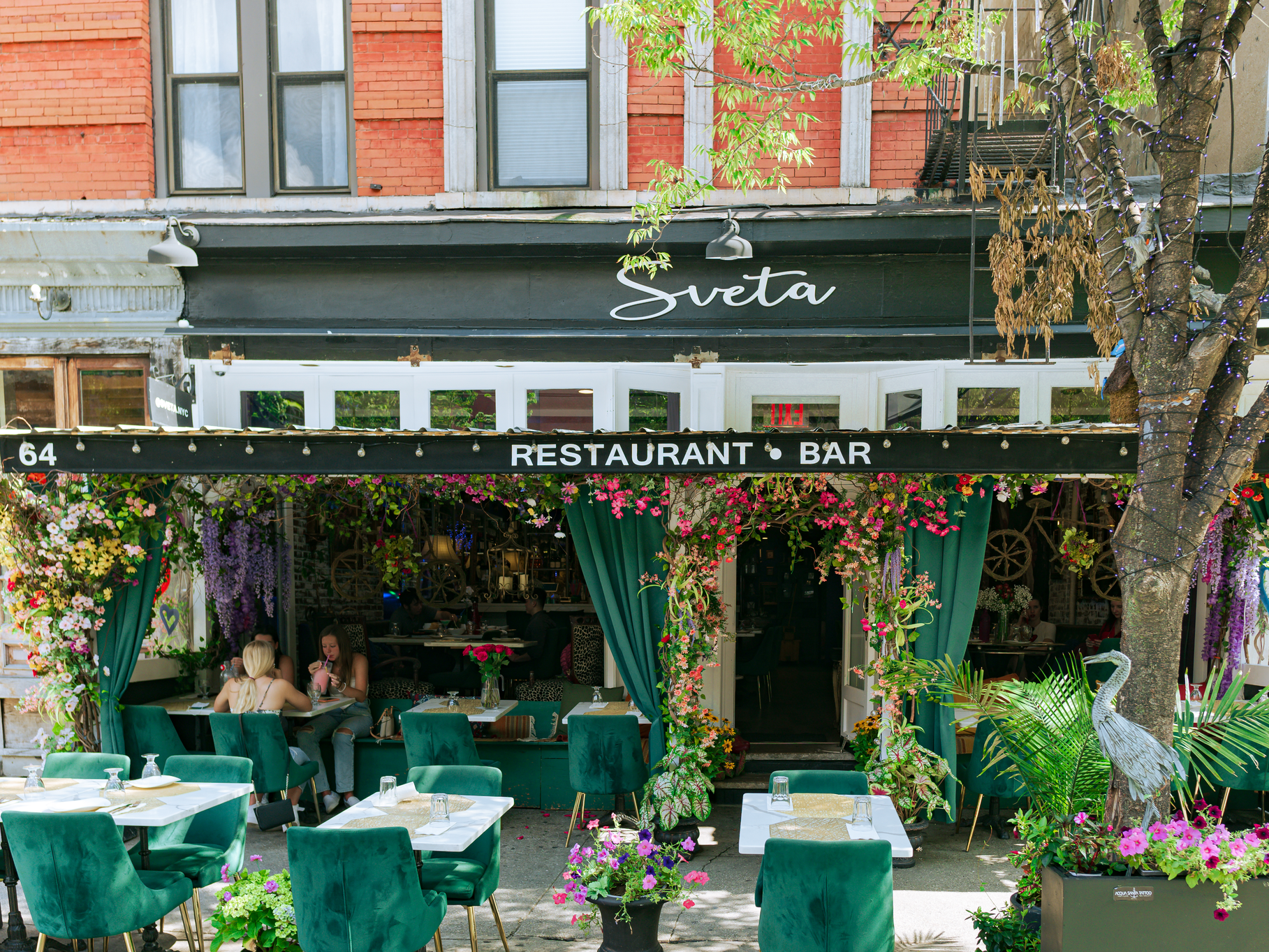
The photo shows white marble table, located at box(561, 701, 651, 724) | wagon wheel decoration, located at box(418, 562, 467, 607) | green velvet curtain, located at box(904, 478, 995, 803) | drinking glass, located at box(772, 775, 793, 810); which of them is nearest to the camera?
drinking glass, located at box(772, 775, 793, 810)

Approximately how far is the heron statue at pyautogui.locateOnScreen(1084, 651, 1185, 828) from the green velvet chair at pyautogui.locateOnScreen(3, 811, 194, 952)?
4.66m

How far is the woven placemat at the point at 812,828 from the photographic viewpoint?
16.3 ft

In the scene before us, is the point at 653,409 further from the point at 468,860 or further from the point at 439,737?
the point at 468,860

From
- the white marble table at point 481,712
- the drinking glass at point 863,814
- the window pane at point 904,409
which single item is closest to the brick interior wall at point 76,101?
the white marble table at point 481,712

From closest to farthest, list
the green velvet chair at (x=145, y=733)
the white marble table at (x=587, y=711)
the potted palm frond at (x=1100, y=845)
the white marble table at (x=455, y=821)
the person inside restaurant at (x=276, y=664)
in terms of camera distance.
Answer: the potted palm frond at (x=1100, y=845) < the white marble table at (x=455, y=821) < the green velvet chair at (x=145, y=733) < the white marble table at (x=587, y=711) < the person inside restaurant at (x=276, y=664)

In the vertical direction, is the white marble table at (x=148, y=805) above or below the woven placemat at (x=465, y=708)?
above

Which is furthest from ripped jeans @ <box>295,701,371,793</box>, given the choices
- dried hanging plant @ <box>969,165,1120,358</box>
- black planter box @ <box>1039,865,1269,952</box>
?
dried hanging plant @ <box>969,165,1120,358</box>

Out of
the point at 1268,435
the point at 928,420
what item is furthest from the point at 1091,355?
the point at 1268,435

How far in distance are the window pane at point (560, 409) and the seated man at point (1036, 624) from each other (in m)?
6.56

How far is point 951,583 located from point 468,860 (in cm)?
392

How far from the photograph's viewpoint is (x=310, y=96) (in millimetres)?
8812

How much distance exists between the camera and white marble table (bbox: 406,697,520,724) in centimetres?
809

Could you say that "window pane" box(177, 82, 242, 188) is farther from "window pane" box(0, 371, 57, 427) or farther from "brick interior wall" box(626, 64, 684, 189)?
"brick interior wall" box(626, 64, 684, 189)

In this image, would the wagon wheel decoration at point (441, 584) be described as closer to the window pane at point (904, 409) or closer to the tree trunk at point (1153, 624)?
the window pane at point (904, 409)
